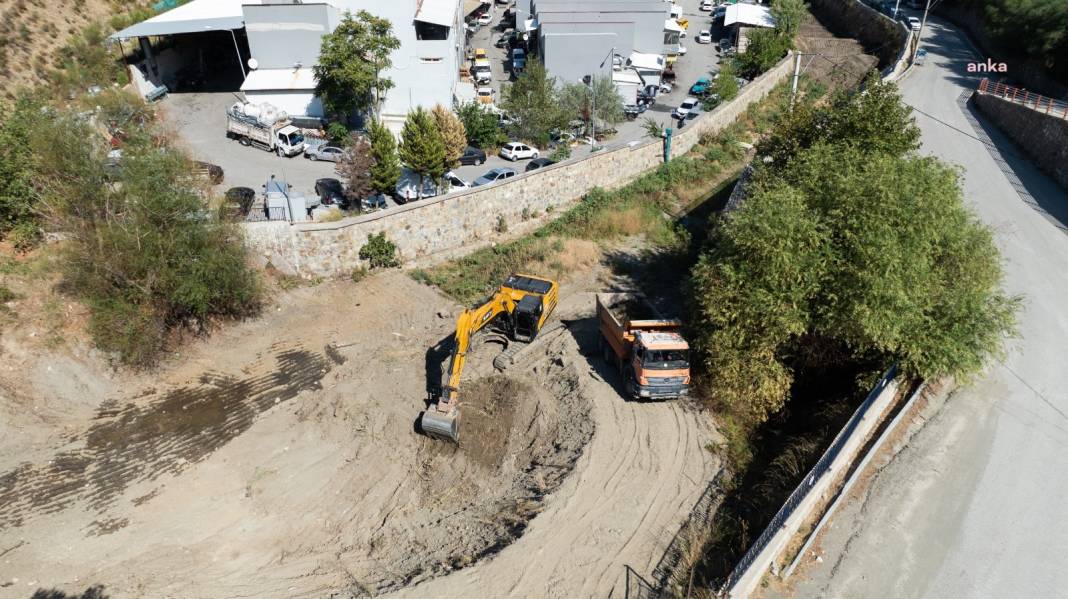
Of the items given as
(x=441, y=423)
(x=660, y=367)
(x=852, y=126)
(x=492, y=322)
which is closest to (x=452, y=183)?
(x=492, y=322)

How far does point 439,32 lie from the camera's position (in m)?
39.2

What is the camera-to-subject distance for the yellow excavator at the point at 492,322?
59.7 ft

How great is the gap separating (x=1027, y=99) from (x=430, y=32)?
35195 mm

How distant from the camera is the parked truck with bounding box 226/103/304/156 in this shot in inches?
1347

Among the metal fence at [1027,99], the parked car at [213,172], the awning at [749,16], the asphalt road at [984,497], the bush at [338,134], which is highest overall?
the awning at [749,16]

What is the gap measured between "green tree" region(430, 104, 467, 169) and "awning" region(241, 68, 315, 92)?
9898mm

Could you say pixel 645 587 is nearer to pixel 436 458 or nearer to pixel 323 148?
pixel 436 458

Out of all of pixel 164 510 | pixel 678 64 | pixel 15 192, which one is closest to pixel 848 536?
pixel 164 510

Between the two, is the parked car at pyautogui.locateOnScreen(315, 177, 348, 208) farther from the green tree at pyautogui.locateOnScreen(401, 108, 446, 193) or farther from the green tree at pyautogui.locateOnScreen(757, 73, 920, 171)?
the green tree at pyautogui.locateOnScreen(757, 73, 920, 171)

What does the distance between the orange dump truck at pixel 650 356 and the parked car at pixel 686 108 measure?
90.3 ft

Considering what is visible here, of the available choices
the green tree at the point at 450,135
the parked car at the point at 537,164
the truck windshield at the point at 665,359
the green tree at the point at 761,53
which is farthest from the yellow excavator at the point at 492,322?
the green tree at the point at 761,53

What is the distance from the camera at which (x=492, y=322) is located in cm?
A: 2278

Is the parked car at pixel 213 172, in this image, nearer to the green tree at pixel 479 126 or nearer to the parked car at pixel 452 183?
the parked car at pixel 452 183

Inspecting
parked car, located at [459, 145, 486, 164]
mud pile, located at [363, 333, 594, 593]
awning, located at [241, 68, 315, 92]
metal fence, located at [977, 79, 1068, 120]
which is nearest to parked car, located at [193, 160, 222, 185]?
awning, located at [241, 68, 315, 92]
